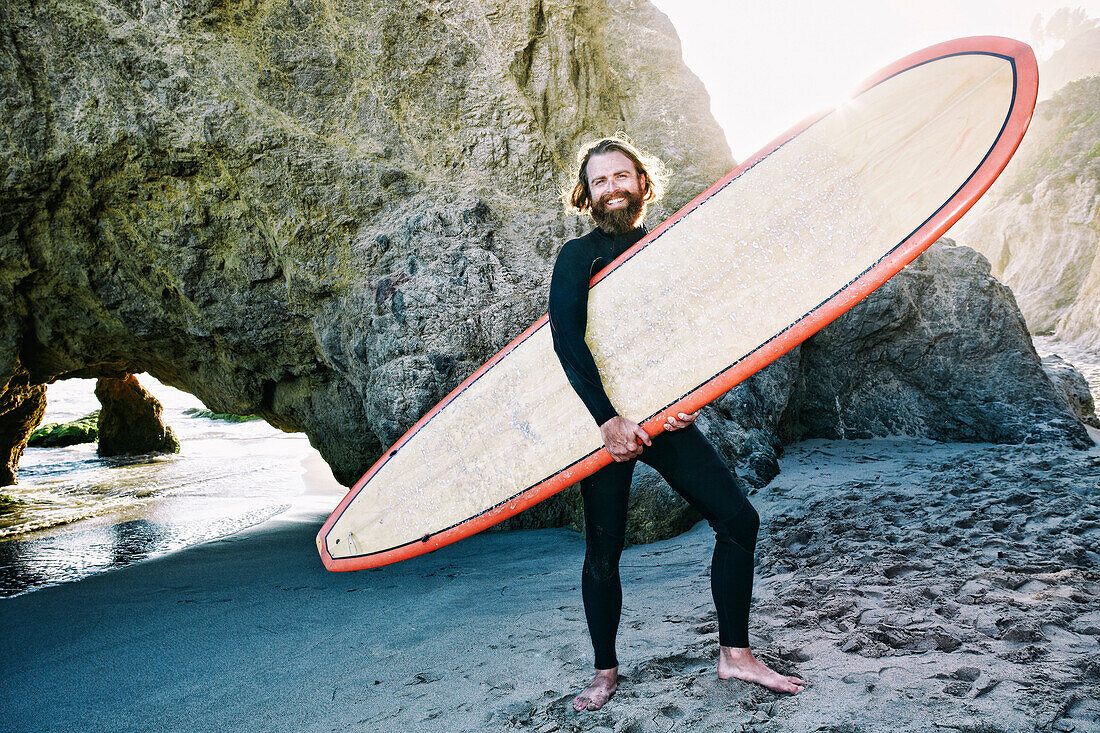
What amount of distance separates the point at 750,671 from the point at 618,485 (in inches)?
23.2

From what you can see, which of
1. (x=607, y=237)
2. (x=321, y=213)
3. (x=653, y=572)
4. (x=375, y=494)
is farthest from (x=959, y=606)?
(x=321, y=213)

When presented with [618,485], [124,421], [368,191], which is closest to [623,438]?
[618,485]

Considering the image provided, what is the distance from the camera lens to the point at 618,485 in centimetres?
174

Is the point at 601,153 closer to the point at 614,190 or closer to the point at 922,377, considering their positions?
the point at 614,190

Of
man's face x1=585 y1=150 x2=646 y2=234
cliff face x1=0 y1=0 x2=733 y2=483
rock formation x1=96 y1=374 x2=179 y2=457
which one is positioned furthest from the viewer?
rock formation x1=96 y1=374 x2=179 y2=457

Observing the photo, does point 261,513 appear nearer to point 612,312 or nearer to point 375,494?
point 375,494

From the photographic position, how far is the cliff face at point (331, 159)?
3729 mm

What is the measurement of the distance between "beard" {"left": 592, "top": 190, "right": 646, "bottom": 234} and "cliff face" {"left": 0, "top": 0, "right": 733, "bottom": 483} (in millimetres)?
1848

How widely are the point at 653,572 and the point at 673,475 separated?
3.90ft

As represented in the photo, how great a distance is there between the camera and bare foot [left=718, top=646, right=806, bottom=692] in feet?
5.12

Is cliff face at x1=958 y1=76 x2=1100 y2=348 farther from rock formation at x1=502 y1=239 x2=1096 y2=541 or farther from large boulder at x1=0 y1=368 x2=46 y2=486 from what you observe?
large boulder at x1=0 y1=368 x2=46 y2=486

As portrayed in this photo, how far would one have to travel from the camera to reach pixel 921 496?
9.80ft

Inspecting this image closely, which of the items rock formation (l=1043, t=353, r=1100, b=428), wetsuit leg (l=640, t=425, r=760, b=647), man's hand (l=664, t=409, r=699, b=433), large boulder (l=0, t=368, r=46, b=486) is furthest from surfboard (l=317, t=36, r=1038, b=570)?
large boulder (l=0, t=368, r=46, b=486)

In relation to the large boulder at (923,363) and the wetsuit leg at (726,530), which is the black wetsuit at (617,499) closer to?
the wetsuit leg at (726,530)
